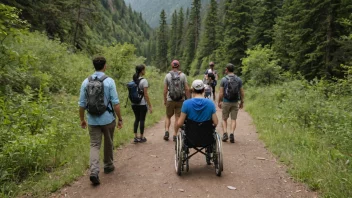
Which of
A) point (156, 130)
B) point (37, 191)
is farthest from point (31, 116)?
point (156, 130)

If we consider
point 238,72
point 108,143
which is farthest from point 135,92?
point 238,72

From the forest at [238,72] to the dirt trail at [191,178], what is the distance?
370mm

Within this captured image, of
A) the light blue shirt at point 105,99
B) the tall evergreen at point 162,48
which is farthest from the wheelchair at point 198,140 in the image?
the tall evergreen at point 162,48

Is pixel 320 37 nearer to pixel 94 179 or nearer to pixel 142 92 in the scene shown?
pixel 142 92

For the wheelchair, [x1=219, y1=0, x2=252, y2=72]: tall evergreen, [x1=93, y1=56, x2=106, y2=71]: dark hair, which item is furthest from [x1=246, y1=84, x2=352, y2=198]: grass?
[x1=219, y1=0, x2=252, y2=72]: tall evergreen

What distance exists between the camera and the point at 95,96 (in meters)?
4.51

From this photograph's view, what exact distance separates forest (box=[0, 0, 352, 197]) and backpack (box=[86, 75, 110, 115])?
1.50m

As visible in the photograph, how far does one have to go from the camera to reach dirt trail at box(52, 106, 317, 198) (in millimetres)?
4457

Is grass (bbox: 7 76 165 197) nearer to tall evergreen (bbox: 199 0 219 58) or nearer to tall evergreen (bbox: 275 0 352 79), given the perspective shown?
tall evergreen (bbox: 275 0 352 79)

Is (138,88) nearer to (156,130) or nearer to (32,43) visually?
(156,130)

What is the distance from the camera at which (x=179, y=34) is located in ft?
250

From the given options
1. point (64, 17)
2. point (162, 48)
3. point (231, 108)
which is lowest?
point (231, 108)

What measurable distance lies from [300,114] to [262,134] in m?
1.79

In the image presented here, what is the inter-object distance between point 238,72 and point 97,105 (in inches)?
988
